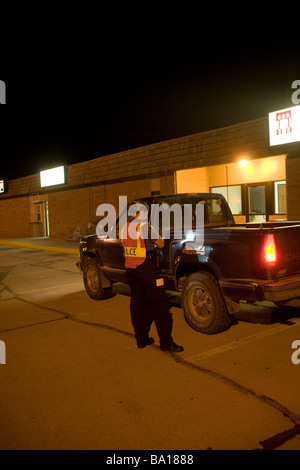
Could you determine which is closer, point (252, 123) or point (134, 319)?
point (134, 319)

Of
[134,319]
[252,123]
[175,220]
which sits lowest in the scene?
Result: [134,319]

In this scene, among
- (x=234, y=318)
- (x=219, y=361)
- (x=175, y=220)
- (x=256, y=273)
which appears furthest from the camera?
(x=175, y=220)

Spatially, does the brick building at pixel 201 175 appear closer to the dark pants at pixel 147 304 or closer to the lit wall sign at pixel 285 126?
the lit wall sign at pixel 285 126

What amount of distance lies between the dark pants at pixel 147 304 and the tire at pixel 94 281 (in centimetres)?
292

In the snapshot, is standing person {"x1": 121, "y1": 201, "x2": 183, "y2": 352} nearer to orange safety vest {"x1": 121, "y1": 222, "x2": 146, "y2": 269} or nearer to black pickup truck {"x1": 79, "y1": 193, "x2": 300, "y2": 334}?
orange safety vest {"x1": 121, "y1": 222, "x2": 146, "y2": 269}

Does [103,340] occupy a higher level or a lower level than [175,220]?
lower

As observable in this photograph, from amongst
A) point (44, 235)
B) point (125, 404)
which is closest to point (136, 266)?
point (125, 404)

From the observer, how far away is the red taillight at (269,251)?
496 centimetres

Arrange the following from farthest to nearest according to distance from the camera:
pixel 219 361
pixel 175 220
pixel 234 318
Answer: pixel 175 220 < pixel 234 318 < pixel 219 361

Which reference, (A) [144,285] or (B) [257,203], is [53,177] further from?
(A) [144,285]

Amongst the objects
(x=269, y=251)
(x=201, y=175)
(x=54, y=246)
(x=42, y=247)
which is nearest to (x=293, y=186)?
(x=201, y=175)

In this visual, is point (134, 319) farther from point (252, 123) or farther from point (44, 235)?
point (44, 235)
